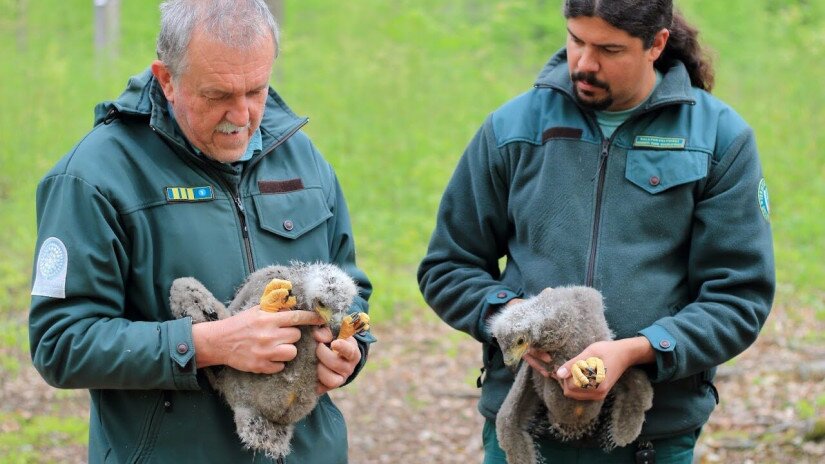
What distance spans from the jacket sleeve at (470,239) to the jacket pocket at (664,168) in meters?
0.49

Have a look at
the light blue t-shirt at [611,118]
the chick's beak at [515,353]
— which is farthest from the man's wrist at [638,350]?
the light blue t-shirt at [611,118]

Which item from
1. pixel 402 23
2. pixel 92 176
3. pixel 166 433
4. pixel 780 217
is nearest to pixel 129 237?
pixel 92 176

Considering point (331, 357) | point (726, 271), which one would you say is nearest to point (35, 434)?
point (331, 357)

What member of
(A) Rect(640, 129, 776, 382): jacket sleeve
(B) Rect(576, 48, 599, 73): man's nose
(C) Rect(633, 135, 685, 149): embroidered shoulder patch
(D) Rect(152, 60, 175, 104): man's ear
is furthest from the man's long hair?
(D) Rect(152, 60, 175, 104): man's ear

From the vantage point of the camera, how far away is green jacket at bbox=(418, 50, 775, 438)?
3121mm

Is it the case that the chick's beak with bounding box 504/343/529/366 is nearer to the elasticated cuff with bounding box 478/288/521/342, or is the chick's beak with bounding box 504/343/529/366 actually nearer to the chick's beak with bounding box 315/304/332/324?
the elasticated cuff with bounding box 478/288/521/342

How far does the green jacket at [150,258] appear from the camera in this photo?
8.45 feet

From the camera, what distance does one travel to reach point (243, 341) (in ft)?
8.67

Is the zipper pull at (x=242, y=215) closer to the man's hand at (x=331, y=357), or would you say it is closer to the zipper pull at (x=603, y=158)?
the man's hand at (x=331, y=357)

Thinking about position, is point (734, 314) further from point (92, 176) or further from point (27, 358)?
point (27, 358)

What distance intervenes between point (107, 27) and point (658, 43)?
44.7 ft

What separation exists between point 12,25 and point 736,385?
14312 millimetres

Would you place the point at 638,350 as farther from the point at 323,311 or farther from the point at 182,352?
the point at 182,352

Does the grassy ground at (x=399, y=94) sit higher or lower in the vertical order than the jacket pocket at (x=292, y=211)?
lower
